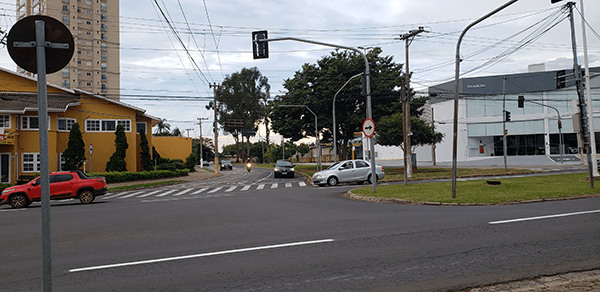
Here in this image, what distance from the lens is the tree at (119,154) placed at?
34406 millimetres

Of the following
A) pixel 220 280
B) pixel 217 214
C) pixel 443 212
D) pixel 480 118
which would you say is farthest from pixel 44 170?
pixel 480 118

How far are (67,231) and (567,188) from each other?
55.6 feet

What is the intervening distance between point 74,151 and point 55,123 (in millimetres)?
2576

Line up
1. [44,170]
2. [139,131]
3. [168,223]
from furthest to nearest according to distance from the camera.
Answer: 1. [139,131]
2. [168,223]
3. [44,170]

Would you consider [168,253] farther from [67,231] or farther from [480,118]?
[480,118]

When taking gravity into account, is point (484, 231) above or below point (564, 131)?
below

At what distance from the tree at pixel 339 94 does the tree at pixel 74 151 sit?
1818cm

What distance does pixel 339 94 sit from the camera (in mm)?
39156

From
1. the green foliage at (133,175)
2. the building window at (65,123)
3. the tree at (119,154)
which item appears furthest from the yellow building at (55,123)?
the green foliage at (133,175)

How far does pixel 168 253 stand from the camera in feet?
23.4

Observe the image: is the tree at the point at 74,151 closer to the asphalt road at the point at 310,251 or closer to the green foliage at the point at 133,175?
the green foliage at the point at 133,175

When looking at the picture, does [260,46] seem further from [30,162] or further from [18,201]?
[30,162]

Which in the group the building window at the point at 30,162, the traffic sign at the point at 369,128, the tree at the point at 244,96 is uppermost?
the tree at the point at 244,96

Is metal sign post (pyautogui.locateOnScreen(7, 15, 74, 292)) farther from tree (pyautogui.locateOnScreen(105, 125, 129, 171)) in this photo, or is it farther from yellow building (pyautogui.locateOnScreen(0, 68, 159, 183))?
tree (pyautogui.locateOnScreen(105, 125, 129, 171))
